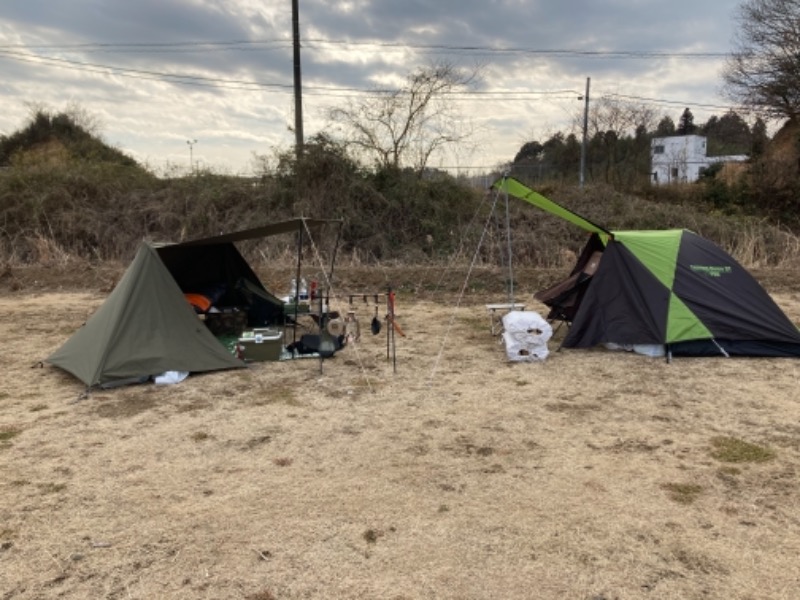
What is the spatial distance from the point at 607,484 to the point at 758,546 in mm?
766

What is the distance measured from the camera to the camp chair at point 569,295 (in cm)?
657

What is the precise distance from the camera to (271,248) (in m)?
12.2

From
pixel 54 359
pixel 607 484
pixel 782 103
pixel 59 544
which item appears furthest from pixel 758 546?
pixel 782 103

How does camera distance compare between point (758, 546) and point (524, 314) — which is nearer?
point (758, 546)

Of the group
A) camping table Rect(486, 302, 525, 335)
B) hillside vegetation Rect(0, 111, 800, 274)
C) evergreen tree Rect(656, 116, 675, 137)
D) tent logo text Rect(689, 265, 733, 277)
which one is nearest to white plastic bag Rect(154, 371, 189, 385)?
camping table Rect(486, 302, 525, 335)

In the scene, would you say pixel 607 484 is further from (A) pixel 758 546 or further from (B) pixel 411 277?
(B) pixel 411 277

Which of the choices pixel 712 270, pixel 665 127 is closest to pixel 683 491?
pixel 712 270

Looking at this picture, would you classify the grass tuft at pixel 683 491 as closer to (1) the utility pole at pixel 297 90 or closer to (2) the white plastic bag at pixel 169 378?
(2) the white plastic bag at pixel 169 378

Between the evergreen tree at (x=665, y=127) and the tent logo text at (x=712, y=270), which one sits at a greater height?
the evergreen tree at (x=665, y=127)

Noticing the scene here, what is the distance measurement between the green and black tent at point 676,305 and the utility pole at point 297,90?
980 centimetres

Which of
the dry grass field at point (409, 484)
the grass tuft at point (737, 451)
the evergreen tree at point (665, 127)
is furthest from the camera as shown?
the evergreen tree at point (665, 127)

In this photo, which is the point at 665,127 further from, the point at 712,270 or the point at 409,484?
the point at 409,484

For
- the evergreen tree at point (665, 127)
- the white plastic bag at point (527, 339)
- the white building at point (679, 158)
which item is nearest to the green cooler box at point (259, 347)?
the white plastic bag at point (527, 339)

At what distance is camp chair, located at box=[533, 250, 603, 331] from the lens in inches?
259
